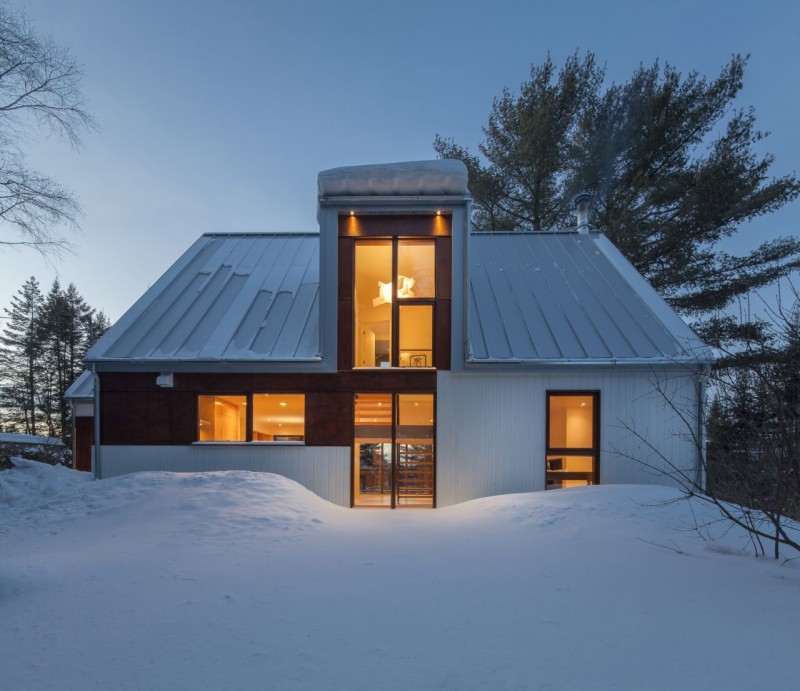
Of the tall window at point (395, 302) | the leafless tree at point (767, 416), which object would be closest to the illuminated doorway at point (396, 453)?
the tall window at point (395, 302)

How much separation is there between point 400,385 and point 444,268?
8.39 ft

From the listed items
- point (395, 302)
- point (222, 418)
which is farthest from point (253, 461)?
point (395, 302)

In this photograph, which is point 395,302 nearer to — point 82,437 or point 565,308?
point 565,308

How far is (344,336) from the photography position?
8742mm

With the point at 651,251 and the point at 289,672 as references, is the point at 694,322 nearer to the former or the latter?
the point at 651,251

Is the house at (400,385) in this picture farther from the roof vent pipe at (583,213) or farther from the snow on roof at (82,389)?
the snow on roof at (82,389)

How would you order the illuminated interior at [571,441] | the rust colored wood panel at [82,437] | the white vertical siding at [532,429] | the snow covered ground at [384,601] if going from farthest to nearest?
the rust colored wood panel at [82,437], the illuminated interior at [571,441], the white vertical siding at [532,429], the snow covered ground at [384,601]

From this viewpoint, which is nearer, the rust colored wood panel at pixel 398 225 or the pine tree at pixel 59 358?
the rust colored wood panel at pixel 398 225

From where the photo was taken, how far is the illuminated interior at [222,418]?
8.77 meters

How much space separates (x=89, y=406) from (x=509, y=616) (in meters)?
17.0

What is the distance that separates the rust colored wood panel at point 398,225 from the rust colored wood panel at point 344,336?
59.5 inches

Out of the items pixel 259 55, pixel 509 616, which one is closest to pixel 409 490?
pixel 509 616

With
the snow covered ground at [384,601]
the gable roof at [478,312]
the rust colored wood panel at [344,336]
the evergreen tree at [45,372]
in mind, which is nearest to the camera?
the snow covered ground at [384,601]

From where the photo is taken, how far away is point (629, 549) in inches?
197
